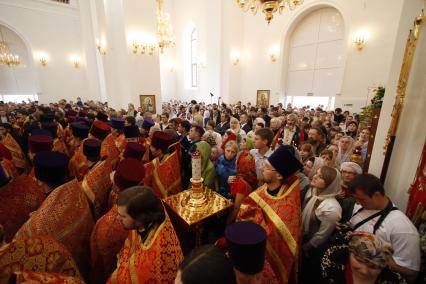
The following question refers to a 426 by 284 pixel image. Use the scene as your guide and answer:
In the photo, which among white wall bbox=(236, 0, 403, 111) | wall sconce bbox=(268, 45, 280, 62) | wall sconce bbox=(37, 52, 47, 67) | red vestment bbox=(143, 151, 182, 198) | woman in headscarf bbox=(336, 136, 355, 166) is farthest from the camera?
wall sconce bbox=(37, 52, 47, 67)

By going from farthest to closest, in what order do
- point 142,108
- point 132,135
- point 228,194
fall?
1. point 142,108
2. point 132,135
3. point 228,194

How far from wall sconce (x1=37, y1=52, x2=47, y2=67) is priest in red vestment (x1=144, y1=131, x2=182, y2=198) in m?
15.7

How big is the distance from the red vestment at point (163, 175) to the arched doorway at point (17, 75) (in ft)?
52.8

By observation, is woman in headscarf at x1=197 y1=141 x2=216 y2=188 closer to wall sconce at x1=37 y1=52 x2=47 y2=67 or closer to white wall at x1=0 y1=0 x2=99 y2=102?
white wall at x1=0 y1=0 x2=99 y2=102

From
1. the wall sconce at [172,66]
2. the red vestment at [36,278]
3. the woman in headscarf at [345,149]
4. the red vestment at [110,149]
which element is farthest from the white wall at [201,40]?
the red vestment at [36,278]

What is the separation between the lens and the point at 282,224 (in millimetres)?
1774

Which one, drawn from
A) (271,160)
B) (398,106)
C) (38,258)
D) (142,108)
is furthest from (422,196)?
(142,108)

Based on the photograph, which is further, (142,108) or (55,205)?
(142,108)

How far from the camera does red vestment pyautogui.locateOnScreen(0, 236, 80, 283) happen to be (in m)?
1.12

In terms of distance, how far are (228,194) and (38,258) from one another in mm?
2272

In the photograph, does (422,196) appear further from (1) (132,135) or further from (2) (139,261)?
(1) (132,135)

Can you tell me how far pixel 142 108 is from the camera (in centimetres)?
976

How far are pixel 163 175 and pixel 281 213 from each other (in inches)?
67.4

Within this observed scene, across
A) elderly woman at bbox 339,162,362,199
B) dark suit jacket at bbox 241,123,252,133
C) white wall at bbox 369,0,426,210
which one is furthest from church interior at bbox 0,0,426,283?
dark suit jacket at bbox 241,123,252,133
